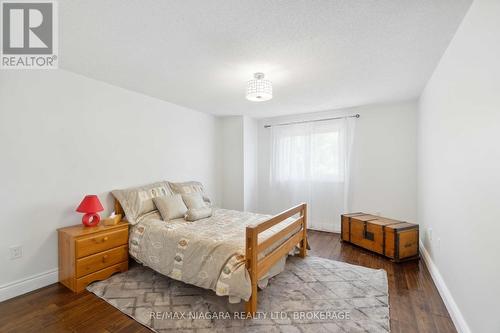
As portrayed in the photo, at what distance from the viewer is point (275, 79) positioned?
8.98 ft

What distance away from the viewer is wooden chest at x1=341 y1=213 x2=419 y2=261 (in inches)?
114

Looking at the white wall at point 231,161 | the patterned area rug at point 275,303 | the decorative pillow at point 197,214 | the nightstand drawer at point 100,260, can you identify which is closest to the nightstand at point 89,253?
the nightstand drawer at point 100,260

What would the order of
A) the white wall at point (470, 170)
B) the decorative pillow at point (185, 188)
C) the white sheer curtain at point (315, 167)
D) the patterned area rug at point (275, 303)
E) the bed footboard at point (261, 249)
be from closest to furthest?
the white wall at point (470, 170) < the patterned area rug at point (275, 303) < the bed footboard at point (261, 249) < the decorative pillow at point (185, 188) < the white sheer curtain at point (315, 167)

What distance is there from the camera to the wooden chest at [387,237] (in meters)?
2.91

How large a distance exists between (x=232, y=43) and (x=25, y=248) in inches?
112

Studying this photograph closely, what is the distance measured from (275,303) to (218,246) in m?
0.74

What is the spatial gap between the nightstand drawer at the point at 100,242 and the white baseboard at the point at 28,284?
510 mm

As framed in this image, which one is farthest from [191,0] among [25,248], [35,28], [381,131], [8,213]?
[381,131]

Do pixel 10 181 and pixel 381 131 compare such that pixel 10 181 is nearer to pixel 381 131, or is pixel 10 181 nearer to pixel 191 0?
pixel 191 0

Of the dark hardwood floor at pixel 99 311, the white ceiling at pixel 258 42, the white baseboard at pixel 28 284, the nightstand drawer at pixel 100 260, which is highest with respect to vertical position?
the white ceiling at pixel 258 42

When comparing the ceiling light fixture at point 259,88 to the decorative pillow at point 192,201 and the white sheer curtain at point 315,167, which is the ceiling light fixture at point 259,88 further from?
the white sheer curtain at point 315,167

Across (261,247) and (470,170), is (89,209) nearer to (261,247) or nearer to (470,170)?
(261,247)

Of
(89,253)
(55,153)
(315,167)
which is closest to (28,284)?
(89,253)

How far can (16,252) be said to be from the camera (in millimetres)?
2188
